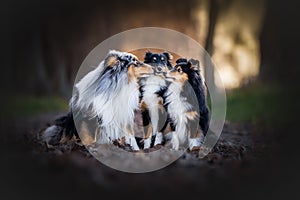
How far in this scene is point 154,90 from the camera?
200cm

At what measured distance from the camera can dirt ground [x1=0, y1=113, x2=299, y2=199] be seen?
5.97 feet

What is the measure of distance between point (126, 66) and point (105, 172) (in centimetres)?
Result: 50

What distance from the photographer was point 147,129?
2045 mm

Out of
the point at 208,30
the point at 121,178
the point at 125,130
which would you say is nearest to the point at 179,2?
the point at 208,30

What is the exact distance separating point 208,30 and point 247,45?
0.69 feet

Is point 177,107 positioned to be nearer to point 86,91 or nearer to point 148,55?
point 148,55

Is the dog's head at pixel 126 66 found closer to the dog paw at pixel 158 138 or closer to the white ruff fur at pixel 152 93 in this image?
the white ruff fur at pixel 152 93

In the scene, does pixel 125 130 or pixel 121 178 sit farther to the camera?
pixel 125 130

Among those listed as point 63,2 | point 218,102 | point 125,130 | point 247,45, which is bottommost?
point 125,130

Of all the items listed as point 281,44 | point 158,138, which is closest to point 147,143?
point 158,138

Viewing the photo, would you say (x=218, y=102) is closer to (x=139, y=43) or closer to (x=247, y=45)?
(x=247, y=45)

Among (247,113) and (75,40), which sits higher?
(75,40)

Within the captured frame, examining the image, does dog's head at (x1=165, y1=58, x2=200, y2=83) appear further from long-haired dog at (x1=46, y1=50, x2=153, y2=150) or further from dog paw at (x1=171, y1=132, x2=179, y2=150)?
dog paw at (x1=171, y1=132, x2=179, y2=150)

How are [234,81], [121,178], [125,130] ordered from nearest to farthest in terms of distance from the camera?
[121,178]
[125,130]
[234,81]
